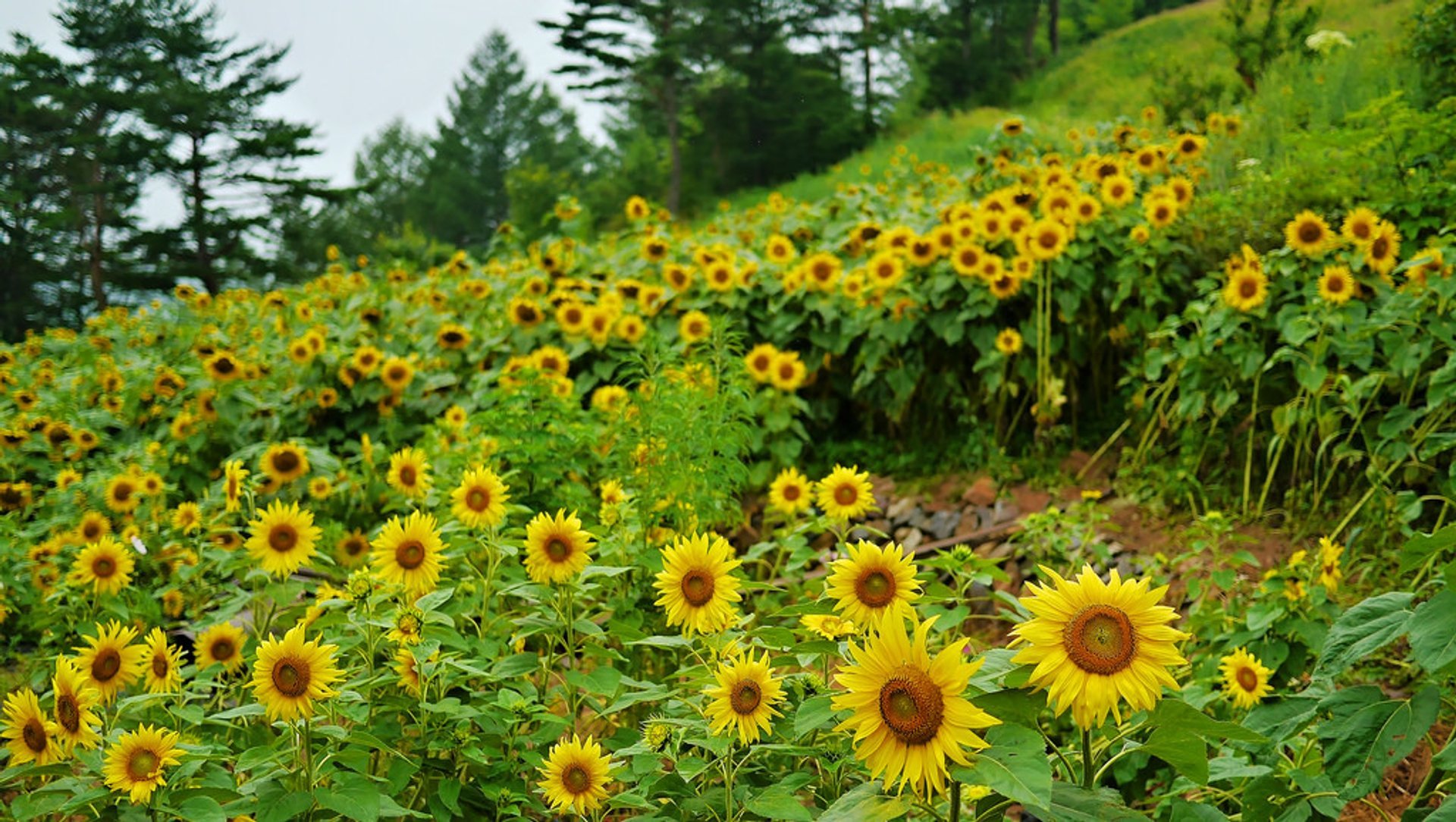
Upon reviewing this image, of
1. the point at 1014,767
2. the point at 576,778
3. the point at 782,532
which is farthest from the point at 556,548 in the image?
the point at 782,532

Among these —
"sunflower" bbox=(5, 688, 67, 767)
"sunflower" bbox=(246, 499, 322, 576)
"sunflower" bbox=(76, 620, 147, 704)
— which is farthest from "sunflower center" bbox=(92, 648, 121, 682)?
"sunflower" bbox=(246, 499, 322, 576)

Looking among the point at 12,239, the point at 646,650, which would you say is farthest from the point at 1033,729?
the point at 12,239

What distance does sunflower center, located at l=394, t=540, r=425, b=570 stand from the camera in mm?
1774

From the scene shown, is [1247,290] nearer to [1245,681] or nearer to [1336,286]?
[1336,286]

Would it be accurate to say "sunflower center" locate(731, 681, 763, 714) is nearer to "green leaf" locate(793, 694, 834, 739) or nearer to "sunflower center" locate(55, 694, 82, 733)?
"green leaf" locate(793, 694, 834, 739)

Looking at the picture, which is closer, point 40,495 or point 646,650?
point 646,650

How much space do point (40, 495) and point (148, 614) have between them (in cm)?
244

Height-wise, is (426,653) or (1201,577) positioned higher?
(426,653)

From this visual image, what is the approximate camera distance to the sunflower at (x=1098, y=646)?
3.49ft

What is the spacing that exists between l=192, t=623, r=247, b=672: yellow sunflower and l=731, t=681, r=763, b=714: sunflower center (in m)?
1.18

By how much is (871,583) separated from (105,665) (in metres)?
1.28

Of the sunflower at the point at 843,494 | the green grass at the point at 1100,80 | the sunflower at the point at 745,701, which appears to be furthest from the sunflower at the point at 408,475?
the green grass at the point at 1100,80

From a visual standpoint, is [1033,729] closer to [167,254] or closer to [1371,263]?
[1371,263]

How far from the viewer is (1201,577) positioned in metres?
2.92
